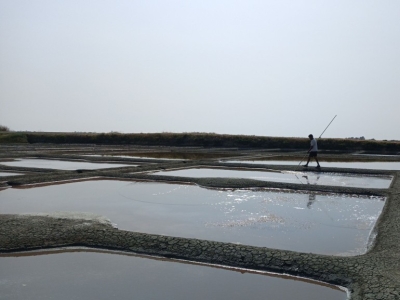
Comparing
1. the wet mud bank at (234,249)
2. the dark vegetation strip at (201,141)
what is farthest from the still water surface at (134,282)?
the dark vegetation strip at (201,141)

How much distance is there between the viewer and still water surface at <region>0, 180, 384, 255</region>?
7035 millimetres

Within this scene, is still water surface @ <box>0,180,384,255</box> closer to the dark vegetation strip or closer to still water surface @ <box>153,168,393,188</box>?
still water surface @ <box>153,168,393,188</box>

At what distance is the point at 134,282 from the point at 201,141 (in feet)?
110

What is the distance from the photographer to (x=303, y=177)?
50.5ft

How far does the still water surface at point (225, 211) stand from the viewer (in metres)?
7.04

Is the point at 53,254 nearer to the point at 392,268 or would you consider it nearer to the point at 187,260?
A: the point at 187,260

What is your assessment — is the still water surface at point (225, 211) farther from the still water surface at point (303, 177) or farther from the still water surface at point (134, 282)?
the still water surface at point (303, 177)

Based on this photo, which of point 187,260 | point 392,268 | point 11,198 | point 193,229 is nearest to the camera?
point 392,268

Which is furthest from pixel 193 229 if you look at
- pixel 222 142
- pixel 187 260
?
pixel 222 142

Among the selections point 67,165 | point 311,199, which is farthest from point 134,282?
point 67,165

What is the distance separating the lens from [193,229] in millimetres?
7512

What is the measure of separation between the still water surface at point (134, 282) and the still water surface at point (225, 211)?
4.17ft

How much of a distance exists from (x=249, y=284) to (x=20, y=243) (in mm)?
3444

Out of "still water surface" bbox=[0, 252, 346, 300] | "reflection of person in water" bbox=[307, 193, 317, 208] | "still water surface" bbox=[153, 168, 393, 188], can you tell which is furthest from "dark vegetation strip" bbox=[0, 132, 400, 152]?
"still water surface" bbox=[0, 252, 346, 300]
